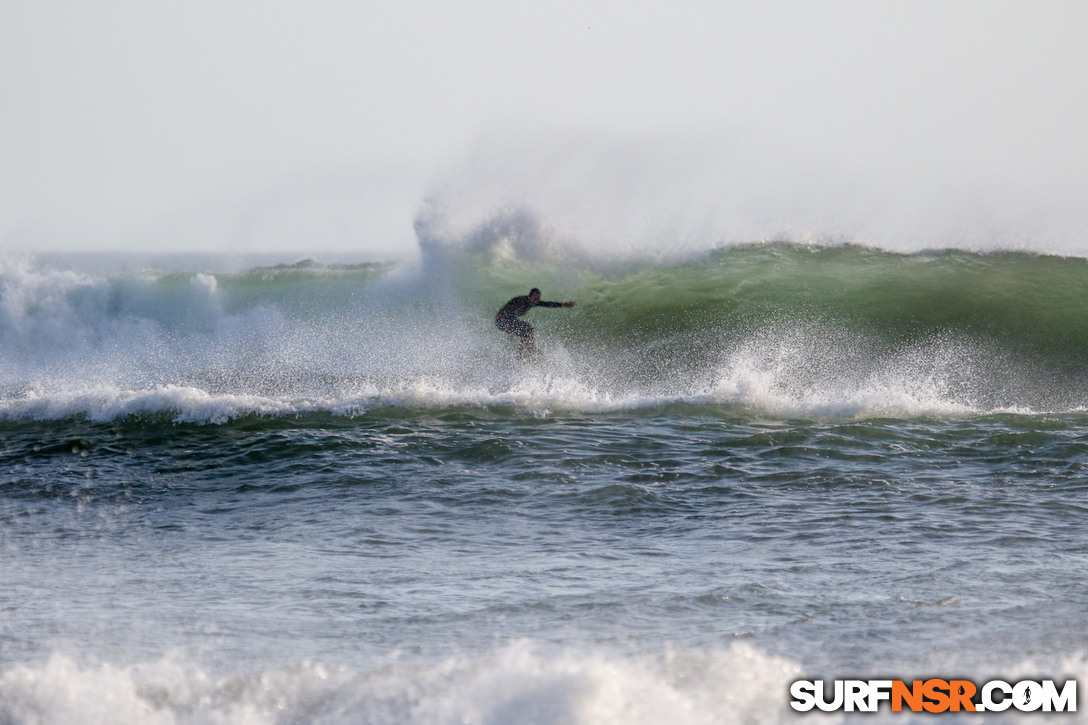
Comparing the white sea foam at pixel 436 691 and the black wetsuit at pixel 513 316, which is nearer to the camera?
the white sea foam at pixel 436 691

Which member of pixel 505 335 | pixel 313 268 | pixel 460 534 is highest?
pixel 313 268

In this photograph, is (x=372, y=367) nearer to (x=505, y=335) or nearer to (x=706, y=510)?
(x=505, y=335)

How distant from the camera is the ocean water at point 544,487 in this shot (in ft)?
13.9

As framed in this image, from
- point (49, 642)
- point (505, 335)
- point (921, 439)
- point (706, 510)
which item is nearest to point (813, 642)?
point (706, 510)

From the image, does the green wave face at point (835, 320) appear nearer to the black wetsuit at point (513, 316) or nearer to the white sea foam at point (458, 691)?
the black wetsuit at point (513, 316)

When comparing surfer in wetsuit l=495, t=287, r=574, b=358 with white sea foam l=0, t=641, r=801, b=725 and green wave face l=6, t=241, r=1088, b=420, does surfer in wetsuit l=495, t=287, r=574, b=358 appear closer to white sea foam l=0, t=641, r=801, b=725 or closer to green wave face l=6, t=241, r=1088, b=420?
green wave face l=6, t=241, r=1088, b=420

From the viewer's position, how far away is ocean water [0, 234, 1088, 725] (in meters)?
4.23

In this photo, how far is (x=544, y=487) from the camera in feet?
26.9

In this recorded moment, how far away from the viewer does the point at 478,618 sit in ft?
16.4

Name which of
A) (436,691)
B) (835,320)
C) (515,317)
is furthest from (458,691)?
(835,320)

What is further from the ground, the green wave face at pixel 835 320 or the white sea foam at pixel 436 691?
the green wave face at pixel 835 320

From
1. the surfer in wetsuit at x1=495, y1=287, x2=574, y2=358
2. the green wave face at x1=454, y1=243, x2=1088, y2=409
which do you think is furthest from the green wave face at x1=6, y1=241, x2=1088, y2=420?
the surfer in wetsuit at x1=495, y1=287, x2=574, y2=358

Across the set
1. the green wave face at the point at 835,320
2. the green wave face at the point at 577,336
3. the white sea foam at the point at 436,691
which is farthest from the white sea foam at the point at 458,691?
the green wave face at the point at 835,320

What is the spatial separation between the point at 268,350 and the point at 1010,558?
13021 mm
